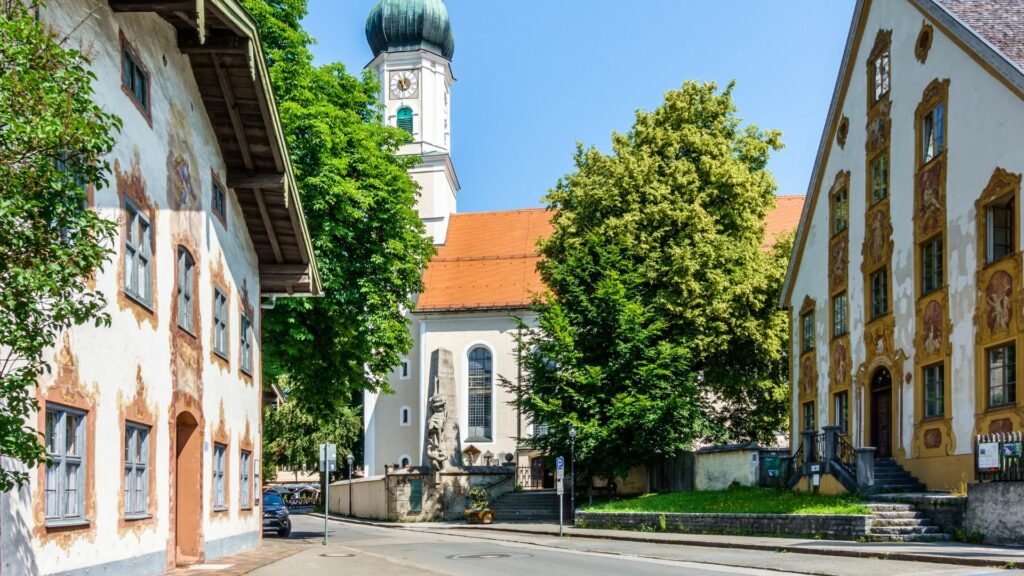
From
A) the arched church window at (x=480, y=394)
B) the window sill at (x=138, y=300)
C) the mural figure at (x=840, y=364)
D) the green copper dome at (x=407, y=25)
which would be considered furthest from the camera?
the green copper dome at (x=407, y=25)

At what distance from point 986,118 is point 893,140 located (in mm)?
4728

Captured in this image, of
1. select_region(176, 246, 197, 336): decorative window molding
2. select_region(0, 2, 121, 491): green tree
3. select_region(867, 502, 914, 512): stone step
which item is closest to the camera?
select_region(0, 2, 121, 491): green tree

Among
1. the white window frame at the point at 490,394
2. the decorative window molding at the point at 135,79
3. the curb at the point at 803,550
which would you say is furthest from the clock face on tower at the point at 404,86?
the decorative window molding at the point at 135,79

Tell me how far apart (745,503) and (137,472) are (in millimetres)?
17407

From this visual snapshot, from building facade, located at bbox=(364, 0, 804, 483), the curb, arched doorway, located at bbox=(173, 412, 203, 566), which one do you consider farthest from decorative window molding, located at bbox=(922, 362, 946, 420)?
building facade, located at bbox=(364, 0, 804, 483)

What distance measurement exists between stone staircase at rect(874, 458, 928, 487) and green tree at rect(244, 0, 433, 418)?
11854mm

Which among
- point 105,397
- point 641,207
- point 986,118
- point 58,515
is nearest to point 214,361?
point 105,397

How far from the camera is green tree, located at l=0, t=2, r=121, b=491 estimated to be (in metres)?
7.03

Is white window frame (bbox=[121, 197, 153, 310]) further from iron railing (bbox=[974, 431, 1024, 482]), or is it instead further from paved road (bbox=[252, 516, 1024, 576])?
iron railing (bbox=[974, 431, 1024, 482])

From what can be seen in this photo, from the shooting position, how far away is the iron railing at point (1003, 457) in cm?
1894

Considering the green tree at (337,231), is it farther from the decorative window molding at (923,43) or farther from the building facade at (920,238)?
the decorative window molding at (923,43)

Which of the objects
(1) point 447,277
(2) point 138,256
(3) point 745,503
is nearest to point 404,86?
(1) point 447,277

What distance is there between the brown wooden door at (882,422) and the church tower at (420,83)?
1860 inches

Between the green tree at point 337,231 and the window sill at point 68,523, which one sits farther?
the green tree at point 337,231
